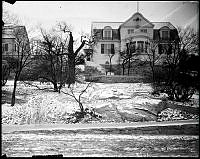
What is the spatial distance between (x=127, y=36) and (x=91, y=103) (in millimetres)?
1709

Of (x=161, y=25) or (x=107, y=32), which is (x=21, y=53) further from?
(x=161, y=25)

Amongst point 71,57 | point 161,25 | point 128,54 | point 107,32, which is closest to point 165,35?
point 161,25

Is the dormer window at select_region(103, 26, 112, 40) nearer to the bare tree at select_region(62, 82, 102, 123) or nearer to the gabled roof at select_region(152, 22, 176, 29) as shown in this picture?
the gabled roof at select_region(152, 22, 176, 29)

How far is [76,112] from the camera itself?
153 inches

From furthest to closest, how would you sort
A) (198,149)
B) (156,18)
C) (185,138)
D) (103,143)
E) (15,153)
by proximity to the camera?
(156,18) < (185,138) < (103,143) < (198,149) < (15,153)

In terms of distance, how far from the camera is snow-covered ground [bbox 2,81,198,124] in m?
3.69

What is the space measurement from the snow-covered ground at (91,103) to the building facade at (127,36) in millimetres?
603

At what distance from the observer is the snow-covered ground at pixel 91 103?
12.1 ft

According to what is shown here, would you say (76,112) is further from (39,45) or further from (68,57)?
(39,45)

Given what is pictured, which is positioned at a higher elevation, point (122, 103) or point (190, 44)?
point (190, 44)

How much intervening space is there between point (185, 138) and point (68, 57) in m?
2.54

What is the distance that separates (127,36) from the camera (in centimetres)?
443

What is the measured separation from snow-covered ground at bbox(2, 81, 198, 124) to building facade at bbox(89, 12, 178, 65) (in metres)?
0.60

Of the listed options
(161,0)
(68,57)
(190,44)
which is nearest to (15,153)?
(68,57)
